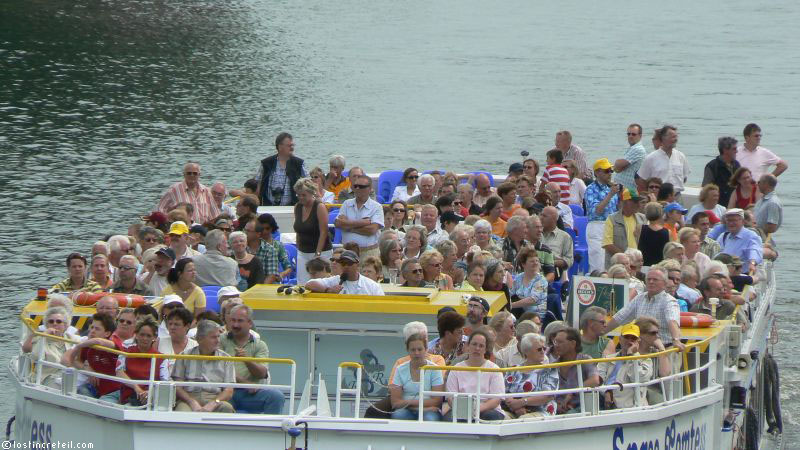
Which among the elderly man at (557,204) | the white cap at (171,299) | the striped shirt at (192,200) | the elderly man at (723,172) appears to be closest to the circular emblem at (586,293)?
the white cap at (171,299)

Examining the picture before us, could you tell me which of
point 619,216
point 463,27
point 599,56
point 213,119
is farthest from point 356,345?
point 463,27

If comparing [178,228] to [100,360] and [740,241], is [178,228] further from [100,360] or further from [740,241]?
[740,241]

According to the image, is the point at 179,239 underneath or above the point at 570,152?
underneath

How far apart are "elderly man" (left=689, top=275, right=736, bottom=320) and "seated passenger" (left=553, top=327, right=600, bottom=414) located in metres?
2.82

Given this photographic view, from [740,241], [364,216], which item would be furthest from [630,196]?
[364,216]

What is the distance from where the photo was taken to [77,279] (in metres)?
14.7

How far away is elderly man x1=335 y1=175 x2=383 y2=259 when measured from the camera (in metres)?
17.2

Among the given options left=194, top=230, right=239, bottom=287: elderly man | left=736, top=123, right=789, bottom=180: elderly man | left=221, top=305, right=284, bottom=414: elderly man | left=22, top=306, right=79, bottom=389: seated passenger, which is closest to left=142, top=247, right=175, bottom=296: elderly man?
left=194, top=230, right=239, bottom=287: elderly man

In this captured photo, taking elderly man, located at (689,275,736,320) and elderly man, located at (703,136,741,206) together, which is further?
elderly man, located at (703,136,741,206)

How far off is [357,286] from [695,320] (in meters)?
3.31

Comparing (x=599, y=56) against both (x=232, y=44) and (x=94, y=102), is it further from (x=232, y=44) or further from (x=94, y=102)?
(x=94, y=102)

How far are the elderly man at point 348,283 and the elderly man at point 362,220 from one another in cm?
320

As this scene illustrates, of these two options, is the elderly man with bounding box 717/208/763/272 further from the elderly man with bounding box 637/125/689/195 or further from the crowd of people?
the elderly man with bounding box 637/125/689/195

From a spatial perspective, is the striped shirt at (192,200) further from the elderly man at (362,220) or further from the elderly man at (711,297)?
the elderly man at (711,297)
